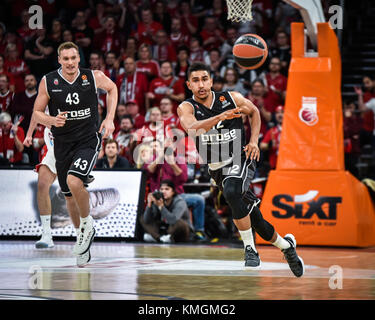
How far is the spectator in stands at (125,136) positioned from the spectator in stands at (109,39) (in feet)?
12.2

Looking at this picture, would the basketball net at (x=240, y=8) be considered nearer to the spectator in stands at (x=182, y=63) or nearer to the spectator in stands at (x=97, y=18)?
the spectator in stands at (x=182, y=63)

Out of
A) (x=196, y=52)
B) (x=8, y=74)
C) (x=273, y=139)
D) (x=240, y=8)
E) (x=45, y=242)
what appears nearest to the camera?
(x=240, y=8)

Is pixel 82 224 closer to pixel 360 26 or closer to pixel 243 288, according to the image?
pixel 243 288

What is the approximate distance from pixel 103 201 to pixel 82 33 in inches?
232

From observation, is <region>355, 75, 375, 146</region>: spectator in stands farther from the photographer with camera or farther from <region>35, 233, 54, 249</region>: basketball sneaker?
<region>35, 233, 54, 249</region>: basketball sneaker

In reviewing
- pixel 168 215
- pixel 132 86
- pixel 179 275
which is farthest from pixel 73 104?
pixel 132 86

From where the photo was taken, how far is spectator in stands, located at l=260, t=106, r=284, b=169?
11.7 meters

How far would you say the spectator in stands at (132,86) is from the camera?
1369 cm

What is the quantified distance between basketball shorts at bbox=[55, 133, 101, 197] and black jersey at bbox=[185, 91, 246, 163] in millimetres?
1099

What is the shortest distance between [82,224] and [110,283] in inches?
61.1

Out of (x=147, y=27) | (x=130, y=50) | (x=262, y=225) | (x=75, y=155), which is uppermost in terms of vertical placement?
(x=147, y=27)

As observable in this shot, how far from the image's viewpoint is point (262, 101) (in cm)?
1255

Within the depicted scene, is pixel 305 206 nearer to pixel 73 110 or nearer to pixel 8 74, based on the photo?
pixel 73 110

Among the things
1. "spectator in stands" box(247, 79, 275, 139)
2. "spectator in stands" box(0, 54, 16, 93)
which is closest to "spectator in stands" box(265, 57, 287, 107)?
"spectator in stands" box(247, 79, 275, 139)
